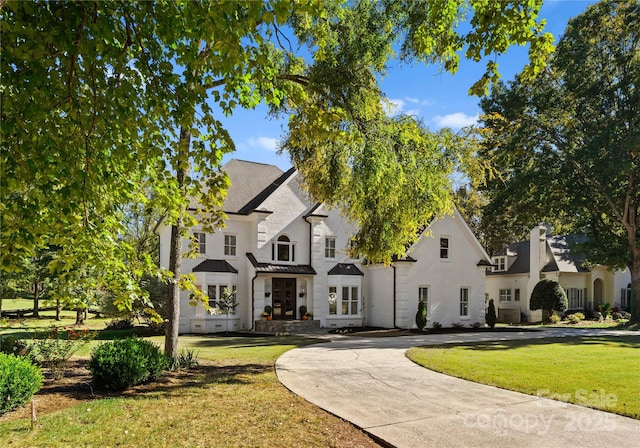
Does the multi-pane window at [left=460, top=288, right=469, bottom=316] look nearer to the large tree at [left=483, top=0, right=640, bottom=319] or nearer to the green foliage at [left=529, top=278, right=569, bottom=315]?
the large tree at [left=483, top=0, right=640, bottom=319]

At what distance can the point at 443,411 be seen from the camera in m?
7.80

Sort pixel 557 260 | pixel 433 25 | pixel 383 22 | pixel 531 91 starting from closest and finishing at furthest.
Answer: pixel 433 25 < pixel 383 22 < pixel 531 91 < pixel 557 260

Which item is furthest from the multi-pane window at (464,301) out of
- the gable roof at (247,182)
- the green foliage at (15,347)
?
the green foliage at (15,347)

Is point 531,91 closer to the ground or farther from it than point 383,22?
farther from it

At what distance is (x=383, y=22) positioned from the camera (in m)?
11.8

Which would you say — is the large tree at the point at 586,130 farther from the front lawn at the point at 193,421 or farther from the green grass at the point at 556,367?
the front lawn at the point at 193,421

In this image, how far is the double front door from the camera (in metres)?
26.6

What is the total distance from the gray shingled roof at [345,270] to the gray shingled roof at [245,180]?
20.8ft

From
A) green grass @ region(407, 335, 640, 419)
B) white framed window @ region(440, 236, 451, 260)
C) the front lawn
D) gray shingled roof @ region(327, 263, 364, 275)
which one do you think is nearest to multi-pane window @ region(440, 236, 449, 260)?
white framed window @ region(440, 236, 451, 260)

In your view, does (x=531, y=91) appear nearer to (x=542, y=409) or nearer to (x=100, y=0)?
(x=542, y=409)

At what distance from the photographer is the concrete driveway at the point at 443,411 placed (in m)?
6.41

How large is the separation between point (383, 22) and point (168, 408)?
9929mm

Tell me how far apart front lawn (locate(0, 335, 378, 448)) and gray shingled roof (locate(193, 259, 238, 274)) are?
570 inches

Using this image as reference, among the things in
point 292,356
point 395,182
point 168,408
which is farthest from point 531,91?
point 168,408
